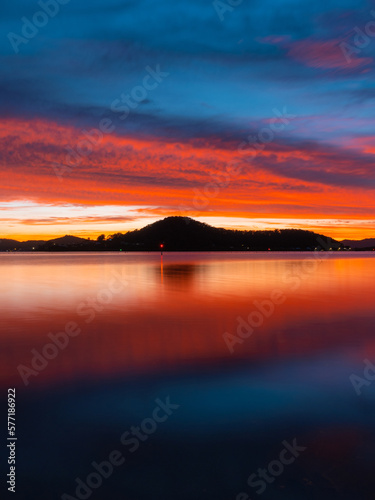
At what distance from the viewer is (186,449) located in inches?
272

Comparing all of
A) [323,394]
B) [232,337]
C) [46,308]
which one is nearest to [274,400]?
[323,394]

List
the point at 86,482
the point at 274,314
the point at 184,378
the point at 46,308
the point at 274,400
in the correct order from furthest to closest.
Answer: the point at 46,308 < the point at 274,314 < the point at 184,378 < the point at 274,400 < the point at 86,482

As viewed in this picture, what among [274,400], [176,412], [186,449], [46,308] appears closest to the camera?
[186,449]

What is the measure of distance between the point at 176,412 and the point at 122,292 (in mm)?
26489

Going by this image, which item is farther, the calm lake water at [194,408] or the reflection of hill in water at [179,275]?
the reflection of hill in water at [179,275]

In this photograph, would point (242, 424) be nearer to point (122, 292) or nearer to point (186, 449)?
point (186, 449)

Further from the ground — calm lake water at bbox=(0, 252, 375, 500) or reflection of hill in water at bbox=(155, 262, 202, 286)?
reflection of hill in water at bbox=(155, 262, 202, 286)

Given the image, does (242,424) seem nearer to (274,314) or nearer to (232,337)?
(232,337)

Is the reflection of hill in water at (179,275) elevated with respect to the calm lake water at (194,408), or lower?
elevated

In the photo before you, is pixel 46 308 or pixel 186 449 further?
pixel 46 308

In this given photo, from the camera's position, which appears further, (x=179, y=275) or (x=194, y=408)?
(x=179, y=275)

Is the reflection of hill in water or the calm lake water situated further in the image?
the reflection of hill in water

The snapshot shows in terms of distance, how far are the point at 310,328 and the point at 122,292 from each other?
19.1 metres

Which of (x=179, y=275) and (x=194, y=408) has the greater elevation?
(x=179, y=275)
